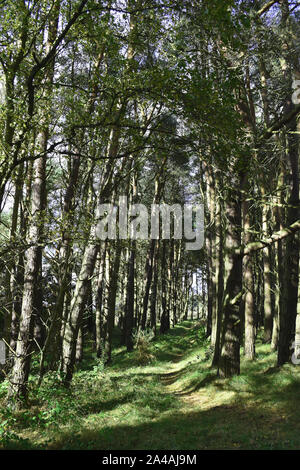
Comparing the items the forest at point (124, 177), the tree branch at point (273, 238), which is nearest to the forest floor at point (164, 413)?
the forest at point (124, 177)

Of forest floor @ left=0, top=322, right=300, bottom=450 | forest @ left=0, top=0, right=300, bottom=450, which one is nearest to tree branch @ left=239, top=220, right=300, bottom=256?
forest @ left=0, top=0, right=300, bottom=450

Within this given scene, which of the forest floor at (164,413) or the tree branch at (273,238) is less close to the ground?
the tree branch at (273,238)

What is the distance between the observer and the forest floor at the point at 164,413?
6254 millimetres

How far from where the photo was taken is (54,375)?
9.32 metres

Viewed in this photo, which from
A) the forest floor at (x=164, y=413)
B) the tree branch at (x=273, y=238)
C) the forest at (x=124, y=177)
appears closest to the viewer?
the forest at (x=124, y=177)

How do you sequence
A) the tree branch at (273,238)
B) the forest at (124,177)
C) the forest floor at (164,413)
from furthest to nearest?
the tree branch at (273,238), the forest floor at (164,413), the forest at (124,177)

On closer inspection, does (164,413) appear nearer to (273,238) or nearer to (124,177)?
(273,238)

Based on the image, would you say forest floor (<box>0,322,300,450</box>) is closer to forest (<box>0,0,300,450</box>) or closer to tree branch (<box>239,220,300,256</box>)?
forest (<box>0,0,300,450</box>)

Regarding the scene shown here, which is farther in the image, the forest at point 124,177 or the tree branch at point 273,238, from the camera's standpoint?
the tree branch at point 273,238

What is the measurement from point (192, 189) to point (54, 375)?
64.9ft

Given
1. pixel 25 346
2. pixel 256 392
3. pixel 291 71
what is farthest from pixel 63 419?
pixel 291 71

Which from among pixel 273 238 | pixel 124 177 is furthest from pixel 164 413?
pixel 124 177

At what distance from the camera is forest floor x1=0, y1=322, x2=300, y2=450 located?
625 centimetres

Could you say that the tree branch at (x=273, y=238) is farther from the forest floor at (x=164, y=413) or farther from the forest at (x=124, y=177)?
the forest floor at (x=164, y=413)
